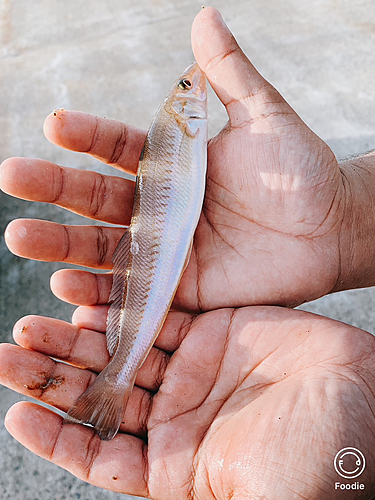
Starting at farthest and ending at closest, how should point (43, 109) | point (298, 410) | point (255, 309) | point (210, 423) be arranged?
point (43, 109) < point (255, 309) < point (210, 423) < point (298, 410)

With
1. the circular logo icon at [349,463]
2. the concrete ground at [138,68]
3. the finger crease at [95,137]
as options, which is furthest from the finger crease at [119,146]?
the circular logo icon at [349,463]

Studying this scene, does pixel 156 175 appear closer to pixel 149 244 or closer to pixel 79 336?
pixel 149 244

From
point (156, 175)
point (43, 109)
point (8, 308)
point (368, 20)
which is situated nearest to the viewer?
point (156, 175)

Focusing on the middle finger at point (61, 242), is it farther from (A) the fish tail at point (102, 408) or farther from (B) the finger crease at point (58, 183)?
(A) the fish tail at point (102, 408)

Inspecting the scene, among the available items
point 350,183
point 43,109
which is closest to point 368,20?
point 350,183

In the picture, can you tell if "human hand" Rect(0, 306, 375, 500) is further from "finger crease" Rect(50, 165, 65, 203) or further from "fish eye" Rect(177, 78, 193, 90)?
"fish eye" Rect(177, 78, 193, 90)

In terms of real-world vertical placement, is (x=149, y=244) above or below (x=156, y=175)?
below

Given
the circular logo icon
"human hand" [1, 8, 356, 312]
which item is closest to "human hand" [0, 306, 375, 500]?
the circular logo icon

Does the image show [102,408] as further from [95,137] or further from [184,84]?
[184,84]
